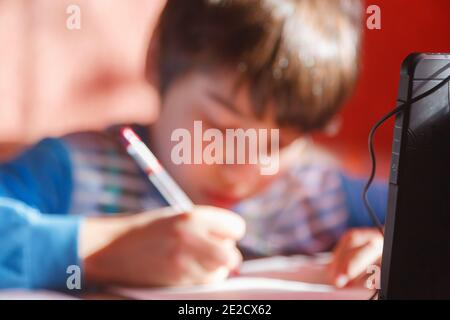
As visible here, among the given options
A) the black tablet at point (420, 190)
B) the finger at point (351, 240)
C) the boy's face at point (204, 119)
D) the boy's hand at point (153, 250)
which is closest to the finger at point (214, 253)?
the boy's hand at point (153, 250)

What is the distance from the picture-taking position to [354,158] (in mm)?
1885

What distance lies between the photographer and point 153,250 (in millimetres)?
1812

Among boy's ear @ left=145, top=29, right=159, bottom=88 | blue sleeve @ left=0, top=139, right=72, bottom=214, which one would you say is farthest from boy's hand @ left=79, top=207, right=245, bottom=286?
boy's ear @ left=145, top=29, right=159, bottom=88

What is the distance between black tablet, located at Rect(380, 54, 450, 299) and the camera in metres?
1.27

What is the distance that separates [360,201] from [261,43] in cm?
53

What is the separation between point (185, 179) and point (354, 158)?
1.58 feet

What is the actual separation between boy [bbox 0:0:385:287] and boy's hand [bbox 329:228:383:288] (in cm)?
22

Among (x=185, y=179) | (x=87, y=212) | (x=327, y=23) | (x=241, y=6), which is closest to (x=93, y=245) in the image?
(x=87, y=212)

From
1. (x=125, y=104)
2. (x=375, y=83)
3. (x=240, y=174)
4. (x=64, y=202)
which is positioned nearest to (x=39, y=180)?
(x=64, y=202)

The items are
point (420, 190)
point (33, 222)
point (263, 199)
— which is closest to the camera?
point (420, 190)

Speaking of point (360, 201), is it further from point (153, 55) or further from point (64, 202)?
point (64, 202)

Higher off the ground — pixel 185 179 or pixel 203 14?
pixel 203 14

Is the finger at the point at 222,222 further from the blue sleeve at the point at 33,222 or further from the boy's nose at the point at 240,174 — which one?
the blue sleeve at the point at 33,222
